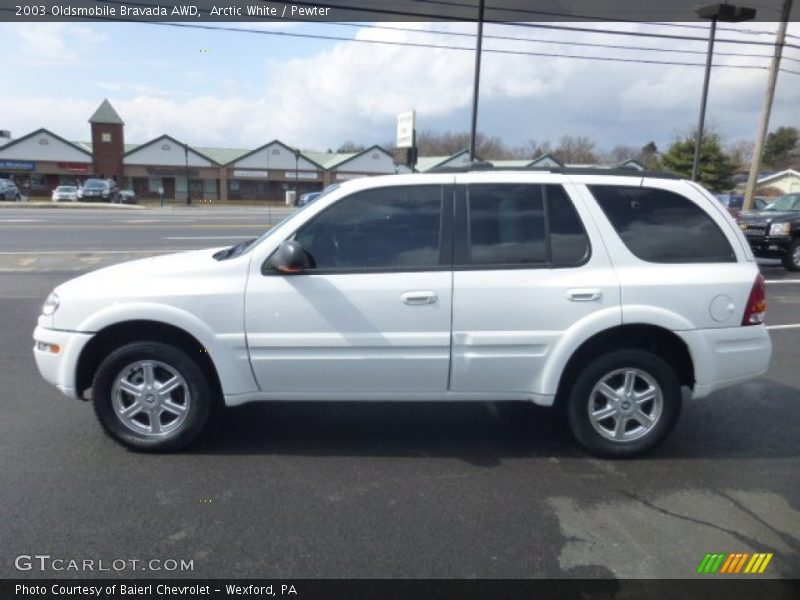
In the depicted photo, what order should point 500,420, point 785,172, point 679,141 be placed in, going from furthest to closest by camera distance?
point 785,172, point 679,141, point 500,420

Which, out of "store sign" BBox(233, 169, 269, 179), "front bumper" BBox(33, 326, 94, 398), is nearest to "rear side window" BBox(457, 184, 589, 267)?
"front bumper" BBox(33, 326, 94, 398)

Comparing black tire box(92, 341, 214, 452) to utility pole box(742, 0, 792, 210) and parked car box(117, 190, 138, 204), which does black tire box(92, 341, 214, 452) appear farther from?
parked car box(117, 190, 138, 204)

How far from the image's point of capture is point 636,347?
417 cm

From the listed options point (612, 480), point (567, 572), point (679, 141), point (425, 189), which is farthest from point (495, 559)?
point (679, 141)

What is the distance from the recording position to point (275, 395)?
4094 millimetres

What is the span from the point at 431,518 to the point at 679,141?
43946 mm

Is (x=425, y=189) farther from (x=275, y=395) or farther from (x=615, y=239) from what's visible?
(x=275, y=395)

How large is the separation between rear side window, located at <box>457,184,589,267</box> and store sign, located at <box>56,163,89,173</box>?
6947 cm

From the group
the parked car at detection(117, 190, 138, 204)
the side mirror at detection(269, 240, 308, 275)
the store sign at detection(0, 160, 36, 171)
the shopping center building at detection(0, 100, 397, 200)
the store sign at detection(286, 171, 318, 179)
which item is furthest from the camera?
the store sign at detection(286, 171, 318, 179)

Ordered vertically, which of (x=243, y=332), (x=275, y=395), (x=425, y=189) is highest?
(x=425, y=189)

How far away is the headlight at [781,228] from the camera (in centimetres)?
1426

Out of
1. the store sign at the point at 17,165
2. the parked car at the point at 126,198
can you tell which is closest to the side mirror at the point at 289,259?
the parked car at the point at 126,198

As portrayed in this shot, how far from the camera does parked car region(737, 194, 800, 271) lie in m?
14.3
